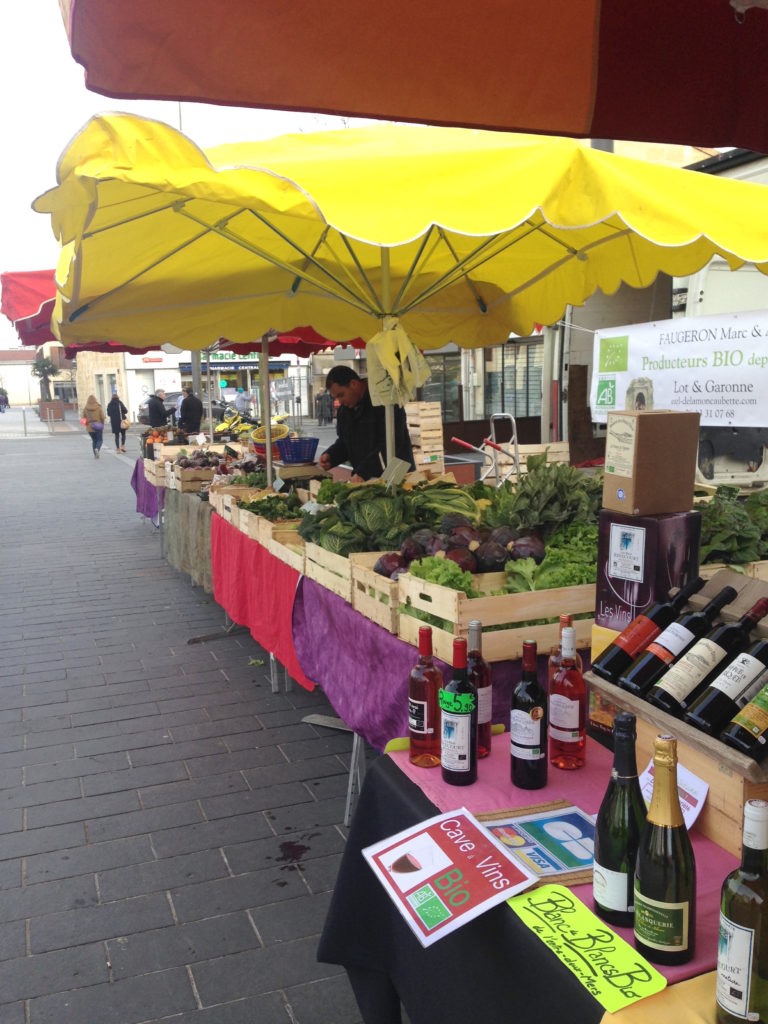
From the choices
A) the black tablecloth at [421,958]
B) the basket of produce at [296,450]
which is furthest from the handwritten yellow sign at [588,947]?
the basket of produce at [296,450]

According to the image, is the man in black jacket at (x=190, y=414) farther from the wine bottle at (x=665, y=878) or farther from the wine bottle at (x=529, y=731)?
the wine bottle at (x=665, y=878)

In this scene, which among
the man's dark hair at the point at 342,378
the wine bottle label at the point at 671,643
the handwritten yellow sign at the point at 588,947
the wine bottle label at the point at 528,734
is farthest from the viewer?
the man's dark hair at the point at 342,378

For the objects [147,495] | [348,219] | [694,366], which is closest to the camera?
[348,219]

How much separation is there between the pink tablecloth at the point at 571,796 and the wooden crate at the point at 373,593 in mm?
962

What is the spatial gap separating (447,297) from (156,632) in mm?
3835

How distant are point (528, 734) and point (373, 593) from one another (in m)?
1.56

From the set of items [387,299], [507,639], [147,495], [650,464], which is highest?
[387,299]

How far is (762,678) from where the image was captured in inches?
68.6

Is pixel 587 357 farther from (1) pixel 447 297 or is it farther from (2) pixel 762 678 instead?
(2) pixel 762 678

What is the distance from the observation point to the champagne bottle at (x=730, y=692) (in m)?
1.74

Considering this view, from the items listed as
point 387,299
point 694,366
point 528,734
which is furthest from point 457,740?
point 694,366

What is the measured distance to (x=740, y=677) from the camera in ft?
5.69

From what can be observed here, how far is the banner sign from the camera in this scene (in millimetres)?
6762

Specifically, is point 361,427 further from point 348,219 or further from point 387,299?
point 348,219
